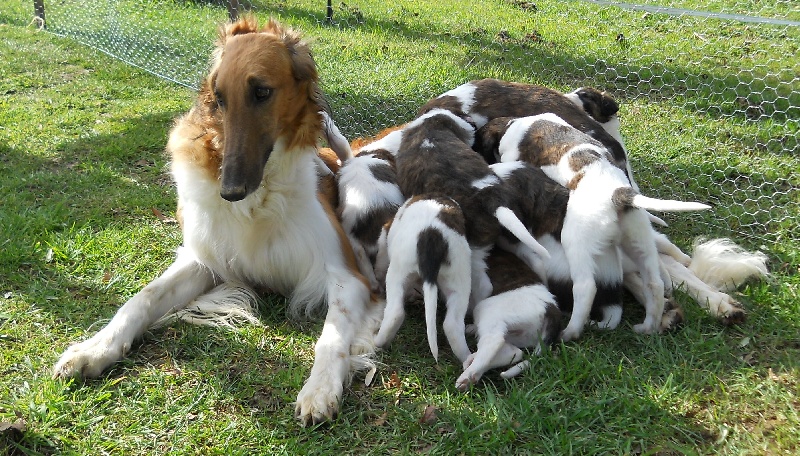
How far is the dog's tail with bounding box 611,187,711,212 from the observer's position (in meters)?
3.06

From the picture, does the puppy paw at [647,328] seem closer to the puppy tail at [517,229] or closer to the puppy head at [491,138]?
the puppy tail at [517,229]

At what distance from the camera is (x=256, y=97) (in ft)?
10.6

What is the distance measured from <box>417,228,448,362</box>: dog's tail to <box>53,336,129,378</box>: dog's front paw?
4.82 ft

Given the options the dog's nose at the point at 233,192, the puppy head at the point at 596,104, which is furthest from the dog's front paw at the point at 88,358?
the puppy head at the point at 596,104

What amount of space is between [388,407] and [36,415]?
4.78ft

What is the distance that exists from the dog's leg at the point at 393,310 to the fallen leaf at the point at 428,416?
1.64 ft

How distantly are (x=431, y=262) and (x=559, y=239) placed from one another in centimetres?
75

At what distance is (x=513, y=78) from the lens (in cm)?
666

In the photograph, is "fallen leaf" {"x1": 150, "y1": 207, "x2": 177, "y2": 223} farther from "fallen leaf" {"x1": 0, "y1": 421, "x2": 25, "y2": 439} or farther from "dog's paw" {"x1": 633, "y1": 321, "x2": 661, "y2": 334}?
"dog's paw" {"x1": 633, "y1": 321, "x2": 661, "y2": 334}

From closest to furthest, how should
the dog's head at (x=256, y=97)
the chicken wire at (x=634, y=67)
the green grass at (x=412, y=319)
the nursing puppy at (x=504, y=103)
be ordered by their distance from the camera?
1. the green grass at (x=412, y=319)
2. the dog's head at (x=256, y=97)
3. the nursing puppy at (x=504, y=103)
4. the chicken wire at (x=634, y=67)

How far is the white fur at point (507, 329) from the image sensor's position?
294 cm

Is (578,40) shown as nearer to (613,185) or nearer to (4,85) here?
(613,185)

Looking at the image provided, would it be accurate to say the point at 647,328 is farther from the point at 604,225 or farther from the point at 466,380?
the point at 466,380

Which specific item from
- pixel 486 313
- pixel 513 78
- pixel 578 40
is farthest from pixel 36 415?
pixel 578 40
